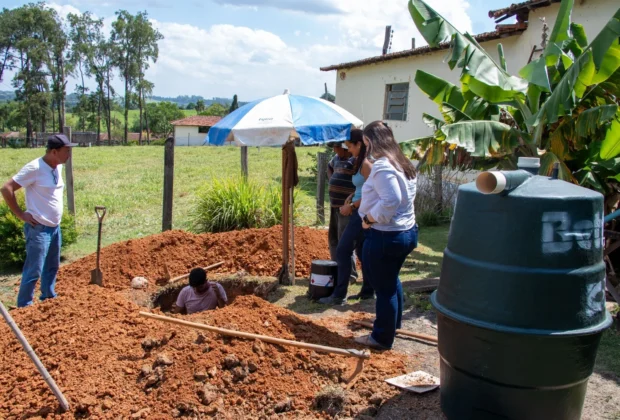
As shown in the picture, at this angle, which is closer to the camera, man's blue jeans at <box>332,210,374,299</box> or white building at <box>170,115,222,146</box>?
man's blue jeans at <box>332,210,374,299</box>

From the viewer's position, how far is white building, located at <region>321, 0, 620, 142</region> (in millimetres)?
10078

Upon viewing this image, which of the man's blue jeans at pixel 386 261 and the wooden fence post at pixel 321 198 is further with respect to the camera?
the wooden fence post at pixel 321 198

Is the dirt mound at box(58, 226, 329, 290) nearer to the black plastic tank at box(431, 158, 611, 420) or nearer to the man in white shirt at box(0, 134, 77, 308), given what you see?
the man in white shirt at box(0, 134, 77, 308)

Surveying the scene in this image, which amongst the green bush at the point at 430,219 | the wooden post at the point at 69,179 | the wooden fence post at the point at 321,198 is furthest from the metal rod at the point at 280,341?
the green bush at the point at 430,219

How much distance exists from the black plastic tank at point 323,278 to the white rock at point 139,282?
7.88ft

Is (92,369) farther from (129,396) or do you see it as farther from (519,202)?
(519,202)

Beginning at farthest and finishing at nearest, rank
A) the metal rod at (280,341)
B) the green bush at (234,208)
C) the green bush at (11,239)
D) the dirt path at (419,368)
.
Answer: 1. the green bush at (234,208)
2. the green bush at (11,239)
3. the metal rod at (280,341)
4. the dirt path at (419,368)

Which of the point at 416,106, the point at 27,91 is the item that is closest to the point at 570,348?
the point at 416,106

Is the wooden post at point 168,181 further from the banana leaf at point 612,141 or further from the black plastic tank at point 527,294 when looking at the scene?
the black plastic tank at point 527,294

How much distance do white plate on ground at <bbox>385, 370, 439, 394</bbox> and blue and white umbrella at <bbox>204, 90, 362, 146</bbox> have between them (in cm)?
272

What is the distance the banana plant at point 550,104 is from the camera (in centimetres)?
561

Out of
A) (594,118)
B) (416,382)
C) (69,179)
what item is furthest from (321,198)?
(416,382)

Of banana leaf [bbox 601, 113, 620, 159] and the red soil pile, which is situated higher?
banana leaf [bbox 601, 113, 620, 159]

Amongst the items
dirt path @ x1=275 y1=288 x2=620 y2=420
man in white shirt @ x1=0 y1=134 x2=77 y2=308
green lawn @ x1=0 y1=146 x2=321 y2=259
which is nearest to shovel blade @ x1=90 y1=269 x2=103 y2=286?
man in white shirt @ x1=0 y1=134 x2=77 y2=308
